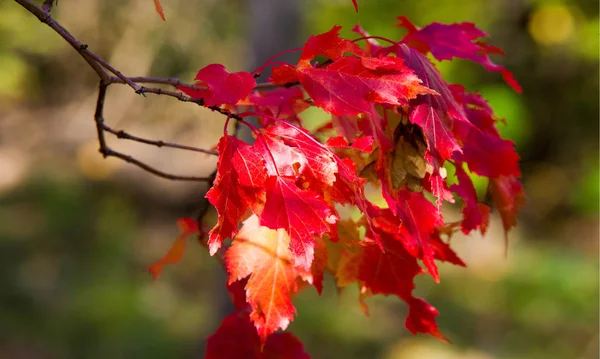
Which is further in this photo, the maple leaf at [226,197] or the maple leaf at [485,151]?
the maple leaf at [485,151]

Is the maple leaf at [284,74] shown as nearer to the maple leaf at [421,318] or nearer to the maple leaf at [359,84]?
the maple leaf at [359,84]

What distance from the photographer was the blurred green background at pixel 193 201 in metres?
3.36

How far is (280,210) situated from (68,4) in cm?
707

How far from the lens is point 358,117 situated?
0.72 m

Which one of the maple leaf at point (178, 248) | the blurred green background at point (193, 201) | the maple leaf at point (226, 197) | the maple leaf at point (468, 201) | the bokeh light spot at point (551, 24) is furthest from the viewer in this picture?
the bokeh light spot at point (551, 24)

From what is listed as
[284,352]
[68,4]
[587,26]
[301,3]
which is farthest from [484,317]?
[68,4]

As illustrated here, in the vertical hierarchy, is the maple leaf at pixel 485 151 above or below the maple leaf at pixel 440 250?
above

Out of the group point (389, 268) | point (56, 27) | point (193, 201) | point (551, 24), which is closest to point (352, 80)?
point (389, 268)

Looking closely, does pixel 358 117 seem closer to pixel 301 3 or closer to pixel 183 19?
pixel 301 3

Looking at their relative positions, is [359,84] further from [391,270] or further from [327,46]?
[391,270]

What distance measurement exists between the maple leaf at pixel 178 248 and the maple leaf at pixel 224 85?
29 centimetres

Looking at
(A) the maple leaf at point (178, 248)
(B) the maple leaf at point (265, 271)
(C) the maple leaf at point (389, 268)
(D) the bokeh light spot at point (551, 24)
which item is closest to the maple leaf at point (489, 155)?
(C) the maple leaf at point (389, 268)

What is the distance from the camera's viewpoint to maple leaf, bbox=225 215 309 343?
2.16ft

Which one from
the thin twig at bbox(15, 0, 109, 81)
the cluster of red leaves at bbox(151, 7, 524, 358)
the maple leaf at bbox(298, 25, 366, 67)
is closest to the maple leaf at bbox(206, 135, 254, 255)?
the cluster of red leaves at bbox(151, 7, 524, 358)
